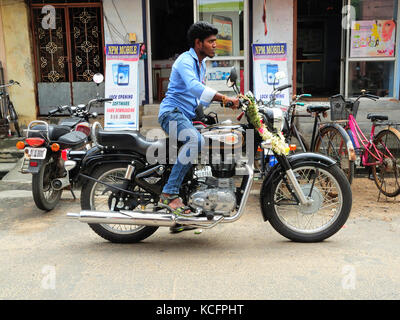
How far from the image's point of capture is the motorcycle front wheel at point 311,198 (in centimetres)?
407

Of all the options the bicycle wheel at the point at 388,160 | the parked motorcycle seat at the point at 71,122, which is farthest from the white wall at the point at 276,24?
the parked motorcycle seat at the point at 71,122

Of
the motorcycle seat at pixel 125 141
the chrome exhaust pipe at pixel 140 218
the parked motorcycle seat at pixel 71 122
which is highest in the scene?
the parked motorcycle seat at pixel 71 122

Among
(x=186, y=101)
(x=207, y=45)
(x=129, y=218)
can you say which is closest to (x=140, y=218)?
(x=129, y=218)

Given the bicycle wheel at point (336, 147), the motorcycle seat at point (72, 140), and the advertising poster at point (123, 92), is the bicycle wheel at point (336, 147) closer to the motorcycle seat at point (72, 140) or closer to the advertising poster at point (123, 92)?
the motorcycle seat at point (72, 140)

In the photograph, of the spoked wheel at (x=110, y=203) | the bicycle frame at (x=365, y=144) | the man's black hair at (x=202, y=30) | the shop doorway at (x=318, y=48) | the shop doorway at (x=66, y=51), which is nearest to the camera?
the man's black hair at (x=202, y=30)

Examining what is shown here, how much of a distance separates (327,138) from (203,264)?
3115 mm

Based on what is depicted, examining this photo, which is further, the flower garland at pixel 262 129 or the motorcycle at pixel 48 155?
the motorcycle at pixel 48 155

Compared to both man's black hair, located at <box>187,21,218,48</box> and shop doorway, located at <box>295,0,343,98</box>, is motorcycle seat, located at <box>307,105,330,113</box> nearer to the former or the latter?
man's black hair, located at <box>187,21,218,48</box>

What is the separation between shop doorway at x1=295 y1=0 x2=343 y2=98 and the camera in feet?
43.6

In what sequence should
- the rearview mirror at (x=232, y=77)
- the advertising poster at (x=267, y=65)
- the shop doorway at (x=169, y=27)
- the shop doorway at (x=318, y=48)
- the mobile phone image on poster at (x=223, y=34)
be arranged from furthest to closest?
the shop doorway at (x=318, y=48) < the shop doorway at (x=169, y=27) < the mobile phone image on poster at (x=223, y=34) < the advertising poster at (x=267, y=65) < the rearview mirror at (x=232, y=77)

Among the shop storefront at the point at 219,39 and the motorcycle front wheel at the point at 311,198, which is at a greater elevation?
the shop storefront at the point at 219,39

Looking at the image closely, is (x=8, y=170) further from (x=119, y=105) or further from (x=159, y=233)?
(x=159, y=233)

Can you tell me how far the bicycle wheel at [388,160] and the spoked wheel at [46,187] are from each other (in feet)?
13.3

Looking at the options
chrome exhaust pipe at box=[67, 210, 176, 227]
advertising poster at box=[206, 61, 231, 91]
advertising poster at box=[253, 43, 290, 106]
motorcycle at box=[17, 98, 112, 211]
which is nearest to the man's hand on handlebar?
chrome exhaust pipe at box=[67, 210, 176, 227]
